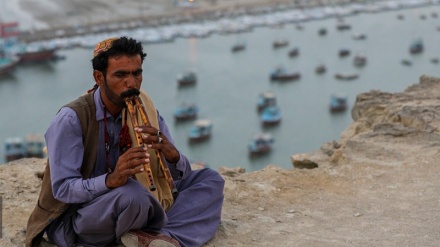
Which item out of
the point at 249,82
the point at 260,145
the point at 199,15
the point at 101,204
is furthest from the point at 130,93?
the point at 199,15

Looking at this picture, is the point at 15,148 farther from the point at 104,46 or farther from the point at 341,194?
the point at 104,46

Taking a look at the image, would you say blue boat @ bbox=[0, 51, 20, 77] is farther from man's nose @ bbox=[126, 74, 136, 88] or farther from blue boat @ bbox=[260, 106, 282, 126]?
man's nose @ bbox=[126, 74, 136, 88]

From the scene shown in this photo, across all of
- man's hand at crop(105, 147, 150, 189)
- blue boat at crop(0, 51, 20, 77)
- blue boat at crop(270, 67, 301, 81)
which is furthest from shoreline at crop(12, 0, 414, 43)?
man's hand at crop(105, 147, 150, 189)

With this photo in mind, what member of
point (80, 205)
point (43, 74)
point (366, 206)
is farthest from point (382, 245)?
point (43, 74)

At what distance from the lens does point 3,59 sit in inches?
891

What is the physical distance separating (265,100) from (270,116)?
99cm

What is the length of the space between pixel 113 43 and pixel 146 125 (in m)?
0.22

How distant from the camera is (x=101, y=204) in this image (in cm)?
178

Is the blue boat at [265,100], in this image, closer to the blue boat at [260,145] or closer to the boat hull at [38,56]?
the blue boat at [260,145]

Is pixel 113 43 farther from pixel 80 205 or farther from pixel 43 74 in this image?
pixel 43 74

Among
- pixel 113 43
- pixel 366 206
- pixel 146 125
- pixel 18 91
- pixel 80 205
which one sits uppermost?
pixel 113 43

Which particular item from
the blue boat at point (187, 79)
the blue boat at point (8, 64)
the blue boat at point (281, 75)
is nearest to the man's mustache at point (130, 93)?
the blue boat at point (187, 79)

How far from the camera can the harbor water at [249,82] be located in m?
16.9

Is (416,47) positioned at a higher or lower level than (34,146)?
higher
